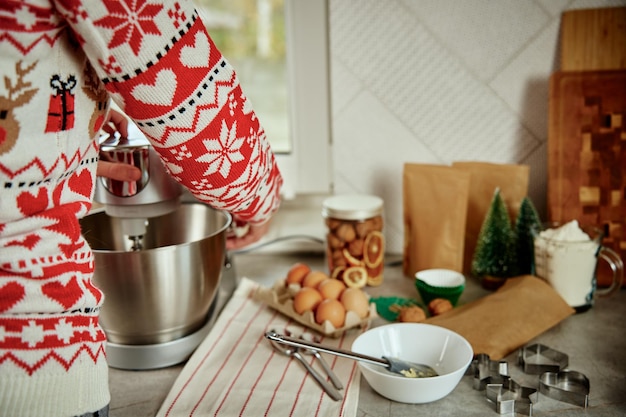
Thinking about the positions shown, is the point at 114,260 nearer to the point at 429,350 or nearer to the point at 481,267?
the point at 429,350

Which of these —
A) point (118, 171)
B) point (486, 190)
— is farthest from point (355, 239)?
point (118, 171)

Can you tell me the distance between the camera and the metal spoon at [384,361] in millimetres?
768

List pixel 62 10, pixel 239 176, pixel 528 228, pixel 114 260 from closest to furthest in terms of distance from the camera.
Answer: pixel 62 10 → pixel 239 176 → pixel 114 260 → pixel 528 228

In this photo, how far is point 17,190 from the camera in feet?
1.59

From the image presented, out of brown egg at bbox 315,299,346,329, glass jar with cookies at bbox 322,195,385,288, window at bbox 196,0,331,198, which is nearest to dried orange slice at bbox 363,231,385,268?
glass jar with cookies at bbox 322,195,385,288

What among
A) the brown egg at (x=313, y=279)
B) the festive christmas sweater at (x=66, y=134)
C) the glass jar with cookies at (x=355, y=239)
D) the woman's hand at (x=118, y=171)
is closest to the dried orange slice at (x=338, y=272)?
the glass jar with cookies at (x=355, y=239)

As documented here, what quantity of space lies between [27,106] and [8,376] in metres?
0.22

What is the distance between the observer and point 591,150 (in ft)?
3.54

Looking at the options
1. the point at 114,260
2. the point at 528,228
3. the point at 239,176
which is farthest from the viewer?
the point at 528,228

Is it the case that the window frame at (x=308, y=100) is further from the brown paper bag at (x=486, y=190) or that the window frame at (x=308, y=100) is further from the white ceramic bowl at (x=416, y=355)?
the white ceramic bowl at (x=416, y=355)

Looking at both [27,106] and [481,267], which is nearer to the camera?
[27,106]

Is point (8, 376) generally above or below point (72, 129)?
below

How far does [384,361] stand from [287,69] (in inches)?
30.7

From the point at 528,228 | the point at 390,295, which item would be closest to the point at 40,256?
the point at 390,295
